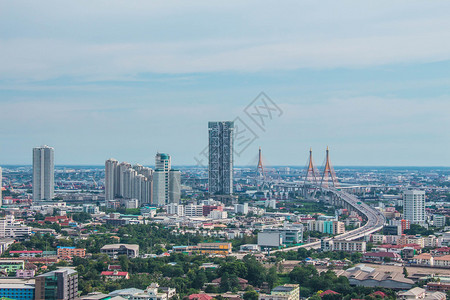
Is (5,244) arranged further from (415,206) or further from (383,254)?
(415,206)

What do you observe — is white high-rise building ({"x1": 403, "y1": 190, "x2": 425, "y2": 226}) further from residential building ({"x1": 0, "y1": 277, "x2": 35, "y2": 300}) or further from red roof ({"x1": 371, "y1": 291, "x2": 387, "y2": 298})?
residential building ({"x1": 0, "y1": 277, "x2": 35, "y2": 300})

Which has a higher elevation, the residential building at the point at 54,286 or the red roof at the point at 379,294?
the residential building at the point at 54,286

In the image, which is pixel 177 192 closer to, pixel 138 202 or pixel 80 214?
pixel 138 202

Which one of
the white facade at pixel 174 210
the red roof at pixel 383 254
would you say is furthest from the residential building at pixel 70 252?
the white facade at pixel 174 210

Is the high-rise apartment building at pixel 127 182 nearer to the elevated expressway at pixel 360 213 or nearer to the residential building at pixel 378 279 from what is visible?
the elevated expressway at pixel 360 213

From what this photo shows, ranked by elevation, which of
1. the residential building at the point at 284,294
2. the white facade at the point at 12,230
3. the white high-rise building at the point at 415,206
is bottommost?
the residential building at the point at 284,294

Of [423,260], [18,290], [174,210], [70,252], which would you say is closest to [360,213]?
[174,210]

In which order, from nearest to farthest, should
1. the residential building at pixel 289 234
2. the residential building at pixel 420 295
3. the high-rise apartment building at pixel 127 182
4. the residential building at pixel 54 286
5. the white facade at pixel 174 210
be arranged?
the residential building at pixel 54 286 → the residential building at pixel 420 295 → the residential building at pixel 289 234 → the white facade at pixel 174 210 → the high-rise apartment building at pixel 127 182
